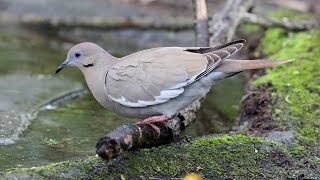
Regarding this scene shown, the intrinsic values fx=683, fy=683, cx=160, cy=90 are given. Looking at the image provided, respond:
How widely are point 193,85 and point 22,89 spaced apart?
302 centimetres

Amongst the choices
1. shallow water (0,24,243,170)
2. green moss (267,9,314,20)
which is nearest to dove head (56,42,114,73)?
shallow water (0,24,243,170)

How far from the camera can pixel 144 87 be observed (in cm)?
464

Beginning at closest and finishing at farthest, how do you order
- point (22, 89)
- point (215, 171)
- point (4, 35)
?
point (215, 171)
point (22, 89)
point (4, 35)

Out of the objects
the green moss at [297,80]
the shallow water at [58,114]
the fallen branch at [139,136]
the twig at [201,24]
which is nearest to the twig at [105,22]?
the shallow water at [58,114]

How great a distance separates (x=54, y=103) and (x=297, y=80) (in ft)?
8.03

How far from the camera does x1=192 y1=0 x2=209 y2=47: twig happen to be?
20.8 feet

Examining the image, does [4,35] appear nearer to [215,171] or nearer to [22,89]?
[22,89]

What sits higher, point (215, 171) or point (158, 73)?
point (158, 73)

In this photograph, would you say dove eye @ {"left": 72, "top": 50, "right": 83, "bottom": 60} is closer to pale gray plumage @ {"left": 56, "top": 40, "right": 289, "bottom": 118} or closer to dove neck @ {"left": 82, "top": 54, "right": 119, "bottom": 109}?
dove neck @ {"left": 82, "top": 54, "right": 119, "bottom": 109}

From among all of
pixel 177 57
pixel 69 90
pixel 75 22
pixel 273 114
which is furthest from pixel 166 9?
pixel 177 57

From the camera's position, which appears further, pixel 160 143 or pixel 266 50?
pixel 266 50

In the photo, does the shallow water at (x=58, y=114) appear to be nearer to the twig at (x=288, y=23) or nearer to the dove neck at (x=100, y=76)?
the dove neck at (x=100, y=76)

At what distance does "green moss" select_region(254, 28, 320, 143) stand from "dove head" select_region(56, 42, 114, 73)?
5.26ft

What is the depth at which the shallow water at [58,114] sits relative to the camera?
5.30 m
